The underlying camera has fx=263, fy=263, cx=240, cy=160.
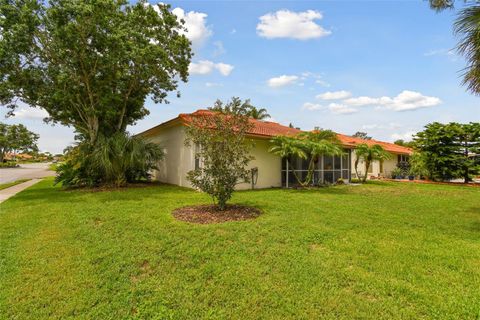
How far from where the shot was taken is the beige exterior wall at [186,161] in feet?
44.1

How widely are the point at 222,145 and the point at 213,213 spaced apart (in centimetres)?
188

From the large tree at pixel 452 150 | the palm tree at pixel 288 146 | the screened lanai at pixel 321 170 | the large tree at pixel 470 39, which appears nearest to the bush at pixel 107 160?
the palm tree at pixel 288 146

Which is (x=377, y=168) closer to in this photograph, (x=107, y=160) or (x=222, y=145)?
(x=222, y=145)

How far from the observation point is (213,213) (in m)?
7.21

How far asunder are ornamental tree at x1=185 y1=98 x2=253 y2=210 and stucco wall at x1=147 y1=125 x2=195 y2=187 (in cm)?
556

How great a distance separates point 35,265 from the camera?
4168 mm

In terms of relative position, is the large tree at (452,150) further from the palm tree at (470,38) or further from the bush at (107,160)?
the bush at (107,160)

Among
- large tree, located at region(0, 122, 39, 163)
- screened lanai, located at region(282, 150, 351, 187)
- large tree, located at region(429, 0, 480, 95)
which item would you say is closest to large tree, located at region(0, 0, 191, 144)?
screened lanai, located at region(282, 150, 351, 187)

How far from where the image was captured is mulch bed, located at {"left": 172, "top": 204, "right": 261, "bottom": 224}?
21.8ft

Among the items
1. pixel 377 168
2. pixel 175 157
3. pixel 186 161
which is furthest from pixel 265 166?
pixel 377 168

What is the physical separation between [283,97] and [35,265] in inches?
598

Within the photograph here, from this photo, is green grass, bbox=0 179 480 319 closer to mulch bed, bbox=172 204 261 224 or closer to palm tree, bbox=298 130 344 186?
mulch bed, bbox=172 204 261 224

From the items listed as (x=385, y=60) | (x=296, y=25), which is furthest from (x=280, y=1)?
(x=385, y=60)

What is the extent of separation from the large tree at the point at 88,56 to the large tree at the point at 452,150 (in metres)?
18.3
